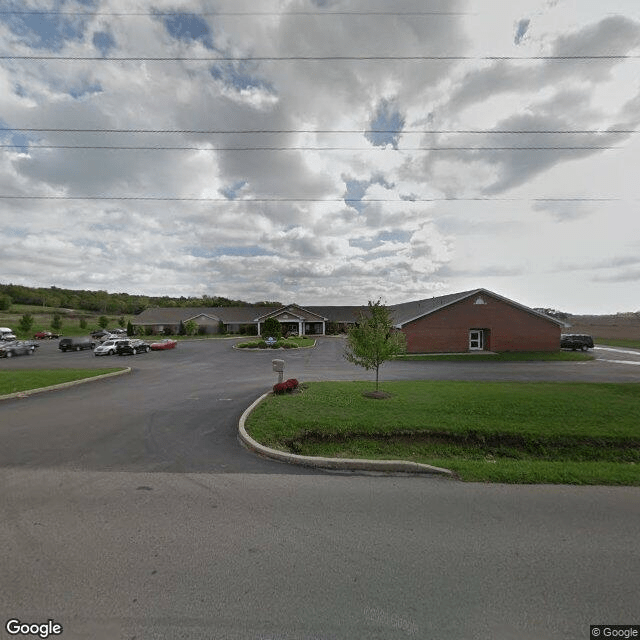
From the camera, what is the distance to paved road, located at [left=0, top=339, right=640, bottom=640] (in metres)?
2.53

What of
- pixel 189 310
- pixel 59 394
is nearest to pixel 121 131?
pixel 59 394

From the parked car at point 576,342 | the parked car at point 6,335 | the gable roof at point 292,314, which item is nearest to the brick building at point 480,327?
the parked car at point 576,342

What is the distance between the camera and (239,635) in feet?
7.84

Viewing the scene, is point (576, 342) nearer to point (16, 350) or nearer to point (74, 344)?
point (74, 344)

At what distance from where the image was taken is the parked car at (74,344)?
3145 cm

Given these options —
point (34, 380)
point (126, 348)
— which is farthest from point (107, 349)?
point (34, 380)

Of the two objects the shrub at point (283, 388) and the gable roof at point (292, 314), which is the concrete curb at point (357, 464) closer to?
the shrub at point (283, 388)

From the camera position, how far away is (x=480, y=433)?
6.86 m

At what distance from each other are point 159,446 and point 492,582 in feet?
20.0

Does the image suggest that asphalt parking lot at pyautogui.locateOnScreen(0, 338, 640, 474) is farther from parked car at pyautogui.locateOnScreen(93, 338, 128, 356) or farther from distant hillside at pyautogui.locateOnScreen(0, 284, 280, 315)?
distant hillside at pyautogui.locateOnScreen(0, 284, 280, 315)

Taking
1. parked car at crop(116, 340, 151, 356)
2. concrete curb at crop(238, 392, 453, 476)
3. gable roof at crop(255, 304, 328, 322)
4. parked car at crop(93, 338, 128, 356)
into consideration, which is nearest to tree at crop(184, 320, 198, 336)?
gable roof at crop(255, 304, 328, 322)

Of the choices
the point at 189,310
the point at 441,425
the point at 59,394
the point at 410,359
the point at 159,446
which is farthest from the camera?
the point at 189,310

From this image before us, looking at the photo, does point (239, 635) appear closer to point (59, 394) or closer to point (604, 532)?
point (604, 532)

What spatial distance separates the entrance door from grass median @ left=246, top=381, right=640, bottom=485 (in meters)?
19.5
